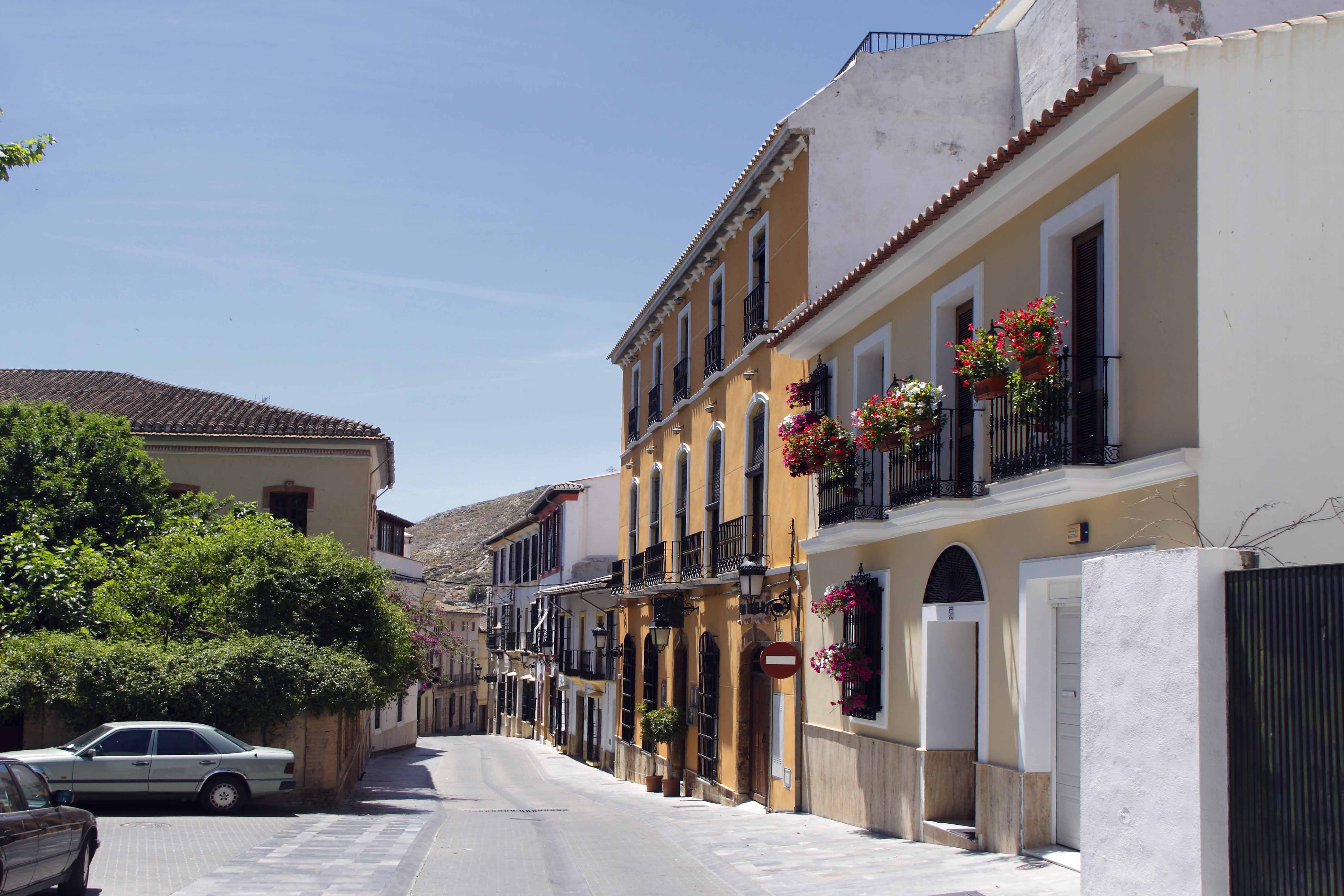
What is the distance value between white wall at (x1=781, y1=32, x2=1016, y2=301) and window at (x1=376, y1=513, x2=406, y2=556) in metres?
22.8

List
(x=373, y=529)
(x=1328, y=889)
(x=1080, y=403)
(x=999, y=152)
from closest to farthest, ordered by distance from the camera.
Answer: (x=1328, y=889) < (x=1080, y=403) < (x=999, y=152) < (x=373, y=529)

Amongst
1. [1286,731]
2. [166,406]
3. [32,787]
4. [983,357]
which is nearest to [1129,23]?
[983,357]

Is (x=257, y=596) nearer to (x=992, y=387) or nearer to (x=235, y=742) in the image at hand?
(x=235, y=742)

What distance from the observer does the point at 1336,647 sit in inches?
253

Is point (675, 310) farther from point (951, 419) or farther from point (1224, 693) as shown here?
point (1224, 693)

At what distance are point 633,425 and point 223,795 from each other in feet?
56.3

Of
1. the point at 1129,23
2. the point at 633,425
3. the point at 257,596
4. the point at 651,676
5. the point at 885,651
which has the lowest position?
the point at 651,676

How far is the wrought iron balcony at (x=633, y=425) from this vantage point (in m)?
31.5

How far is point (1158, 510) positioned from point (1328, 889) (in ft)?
11.3

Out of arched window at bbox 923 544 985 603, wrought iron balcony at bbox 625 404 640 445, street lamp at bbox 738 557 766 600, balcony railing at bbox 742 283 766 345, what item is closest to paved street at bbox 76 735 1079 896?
arched window at bbox 923 544 985 603

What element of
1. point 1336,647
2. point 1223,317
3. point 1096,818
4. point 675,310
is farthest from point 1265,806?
point 675,310

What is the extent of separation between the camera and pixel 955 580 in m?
13.2

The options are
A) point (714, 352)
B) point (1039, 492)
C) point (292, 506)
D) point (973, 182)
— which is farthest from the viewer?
point (292, 506)

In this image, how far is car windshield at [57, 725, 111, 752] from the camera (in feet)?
53.4
